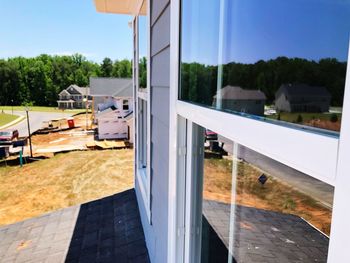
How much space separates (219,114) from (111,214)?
3.32m

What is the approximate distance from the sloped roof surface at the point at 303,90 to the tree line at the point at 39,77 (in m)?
47.7

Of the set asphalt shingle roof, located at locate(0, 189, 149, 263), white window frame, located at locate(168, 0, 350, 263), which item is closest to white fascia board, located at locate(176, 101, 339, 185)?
white window frame, located at locate(168, 0, 350, 263)

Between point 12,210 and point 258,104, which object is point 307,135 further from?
point 12,210

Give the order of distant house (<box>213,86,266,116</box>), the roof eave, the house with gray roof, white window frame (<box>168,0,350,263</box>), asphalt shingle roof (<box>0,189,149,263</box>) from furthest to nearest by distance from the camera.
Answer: the house with gray roof, the roof eave, asphalt shingle roof (<box>0,189,149,263</box>), distant house (<box>213,86,266,116</box>), white window frame (<box>168,0,350,263</box>)

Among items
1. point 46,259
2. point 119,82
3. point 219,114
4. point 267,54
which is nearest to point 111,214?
point 46,259

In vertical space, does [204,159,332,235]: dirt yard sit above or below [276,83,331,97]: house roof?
below

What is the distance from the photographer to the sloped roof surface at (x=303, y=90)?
0.50m

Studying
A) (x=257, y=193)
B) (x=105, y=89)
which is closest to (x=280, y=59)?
(x=257, y=193)

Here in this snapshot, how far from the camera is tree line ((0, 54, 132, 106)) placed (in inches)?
1898

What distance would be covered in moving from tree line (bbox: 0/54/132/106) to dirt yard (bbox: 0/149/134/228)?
3636cm

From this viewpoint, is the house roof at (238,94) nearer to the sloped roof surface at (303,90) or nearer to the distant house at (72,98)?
the sloped roof surface at (303,90)

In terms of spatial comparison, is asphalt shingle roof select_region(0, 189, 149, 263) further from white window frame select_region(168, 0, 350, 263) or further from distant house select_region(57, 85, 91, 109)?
distant house select_region(57, 85, 91, 109)

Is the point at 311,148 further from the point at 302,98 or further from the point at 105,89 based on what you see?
the point at 105,89

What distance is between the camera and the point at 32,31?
242ft
